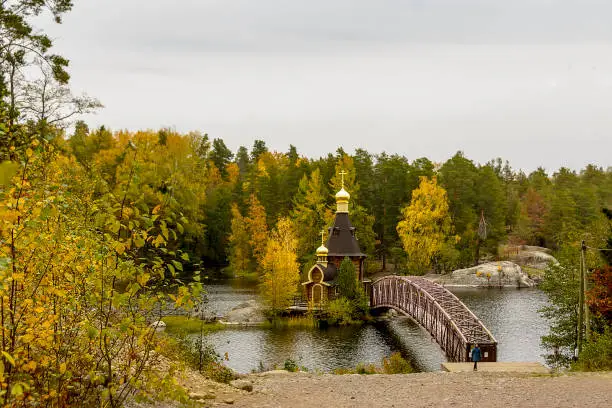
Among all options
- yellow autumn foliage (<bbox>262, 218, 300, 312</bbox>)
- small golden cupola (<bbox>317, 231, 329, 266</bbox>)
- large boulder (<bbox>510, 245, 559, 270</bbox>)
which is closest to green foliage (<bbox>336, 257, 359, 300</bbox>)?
small golden cupola (<bbox>317, 231, 329, 266</bbox>)

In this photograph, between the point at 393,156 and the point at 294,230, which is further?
the point at 393,156

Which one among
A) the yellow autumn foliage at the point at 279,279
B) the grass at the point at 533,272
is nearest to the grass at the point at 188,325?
the yellow autumn foliage at the point at 279,279

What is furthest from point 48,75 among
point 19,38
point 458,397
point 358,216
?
point 358,216

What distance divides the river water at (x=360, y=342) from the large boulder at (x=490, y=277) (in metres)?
10.7

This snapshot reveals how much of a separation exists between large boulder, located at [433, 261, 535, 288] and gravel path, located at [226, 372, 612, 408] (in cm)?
3438

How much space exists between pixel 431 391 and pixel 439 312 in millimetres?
14935

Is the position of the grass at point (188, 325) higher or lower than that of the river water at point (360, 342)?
higher

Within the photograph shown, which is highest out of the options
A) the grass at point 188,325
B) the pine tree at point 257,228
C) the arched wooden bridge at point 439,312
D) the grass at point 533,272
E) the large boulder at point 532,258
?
the pine tree at point 257,228

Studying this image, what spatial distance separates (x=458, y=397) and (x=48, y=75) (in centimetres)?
1673

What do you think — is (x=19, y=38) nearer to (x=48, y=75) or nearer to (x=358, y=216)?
(x=48, y=75)

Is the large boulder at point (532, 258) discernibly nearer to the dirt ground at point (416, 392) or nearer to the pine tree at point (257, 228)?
the pine tree at point (257, 228)

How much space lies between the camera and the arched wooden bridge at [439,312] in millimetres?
21250

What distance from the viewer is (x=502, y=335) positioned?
89.8 ft

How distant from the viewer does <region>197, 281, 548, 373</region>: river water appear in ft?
75.6
